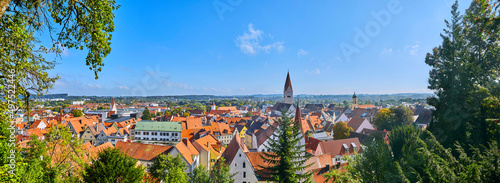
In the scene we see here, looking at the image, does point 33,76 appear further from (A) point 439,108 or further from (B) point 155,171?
(A) point 439,108

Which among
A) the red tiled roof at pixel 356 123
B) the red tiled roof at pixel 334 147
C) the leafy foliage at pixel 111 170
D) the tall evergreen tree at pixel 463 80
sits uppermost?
the tall evergreen tree at pixel 463 80

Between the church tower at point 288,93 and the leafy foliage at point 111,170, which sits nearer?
the leafy foliage at point 111,170

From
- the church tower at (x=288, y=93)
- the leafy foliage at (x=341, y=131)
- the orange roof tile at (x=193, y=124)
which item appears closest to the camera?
the leafy foliage at (x=341, y=131)

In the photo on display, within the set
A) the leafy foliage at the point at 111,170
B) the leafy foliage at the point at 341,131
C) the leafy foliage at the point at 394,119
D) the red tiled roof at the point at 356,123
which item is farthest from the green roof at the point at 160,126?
the leafy foliage at the point at 394,119

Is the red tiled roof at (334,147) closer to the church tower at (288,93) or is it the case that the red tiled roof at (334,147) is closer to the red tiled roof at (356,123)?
the red tiled roof at (356,123)

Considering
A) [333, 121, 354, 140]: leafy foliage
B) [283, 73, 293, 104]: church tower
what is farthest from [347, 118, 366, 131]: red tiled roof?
[283, 73, 293, 104]: church tower

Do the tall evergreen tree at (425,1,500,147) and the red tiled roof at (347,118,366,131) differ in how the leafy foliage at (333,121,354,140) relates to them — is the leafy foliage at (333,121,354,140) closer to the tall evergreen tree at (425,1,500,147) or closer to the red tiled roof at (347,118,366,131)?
the red tiled roof at (347,118,366,131)

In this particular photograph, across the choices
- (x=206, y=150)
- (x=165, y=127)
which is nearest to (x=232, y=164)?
(x=206, y=150)

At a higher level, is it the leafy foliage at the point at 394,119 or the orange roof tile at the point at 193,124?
the leafy foliage at the point at 394,119

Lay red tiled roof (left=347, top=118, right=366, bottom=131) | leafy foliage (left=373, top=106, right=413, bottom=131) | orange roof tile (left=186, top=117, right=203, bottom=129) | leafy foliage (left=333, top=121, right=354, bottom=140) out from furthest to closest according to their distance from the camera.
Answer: orange roof tile (left=186, top=117, right=203, bottom=129) < red tiled roof (left=347, top=118, right=366, bottom=131) < leafy foliage (left=373, top=106, right=413, bottom=131) < leafy foliage (left=333, top=121, right=354, bottom=140)

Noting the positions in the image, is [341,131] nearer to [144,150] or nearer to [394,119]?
[394,119]

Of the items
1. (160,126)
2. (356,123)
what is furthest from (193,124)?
(356,123)
